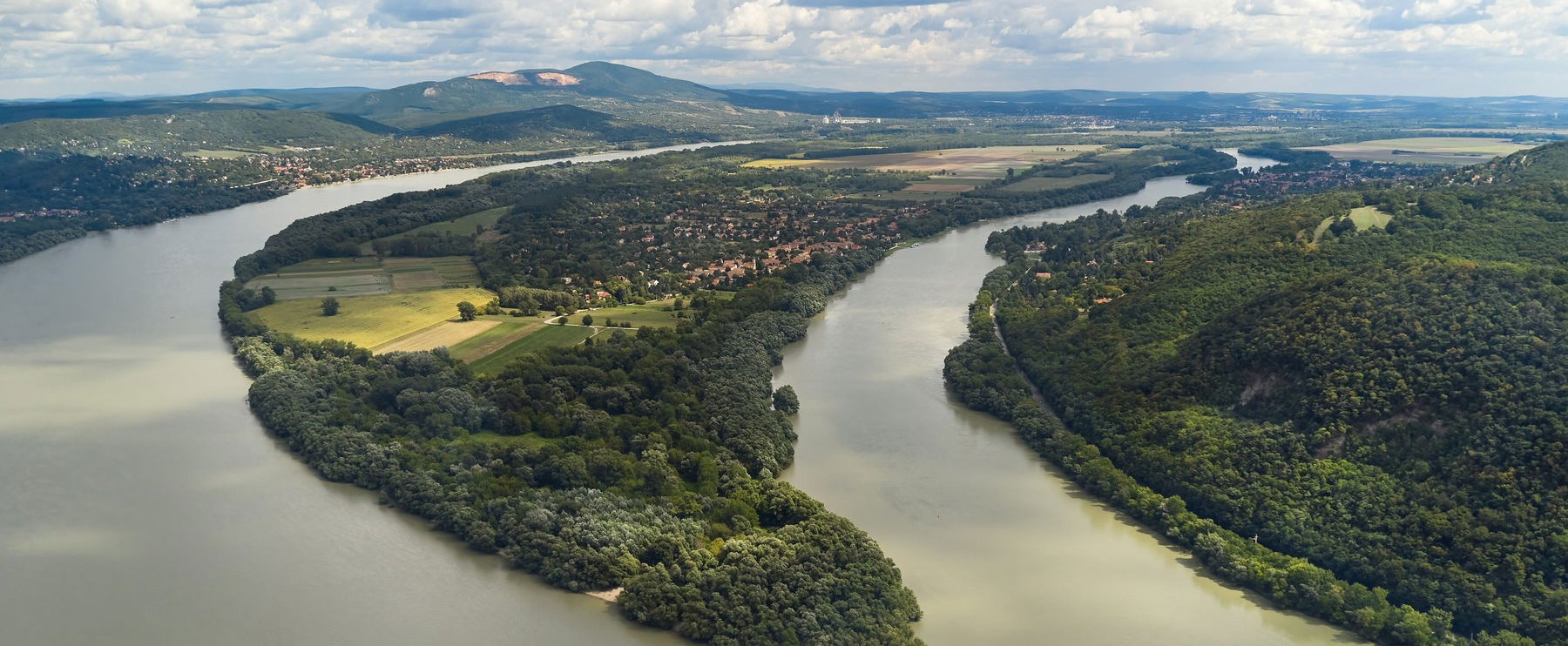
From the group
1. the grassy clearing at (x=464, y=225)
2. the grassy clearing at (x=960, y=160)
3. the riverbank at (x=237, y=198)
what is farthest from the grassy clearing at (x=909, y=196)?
the riverbank at (x=237, y=198)

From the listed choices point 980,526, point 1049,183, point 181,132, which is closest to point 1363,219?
point 980,526

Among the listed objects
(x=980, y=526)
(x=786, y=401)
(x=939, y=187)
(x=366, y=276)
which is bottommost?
(x=980, y=526)

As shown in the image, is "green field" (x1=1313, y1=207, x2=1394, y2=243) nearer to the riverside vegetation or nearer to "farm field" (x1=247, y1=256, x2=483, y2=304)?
the riverside vegetation

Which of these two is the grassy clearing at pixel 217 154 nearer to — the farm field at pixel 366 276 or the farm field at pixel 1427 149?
the farm field at pixel 366 276

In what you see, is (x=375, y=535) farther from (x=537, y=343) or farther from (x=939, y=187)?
(x=939, y=187)

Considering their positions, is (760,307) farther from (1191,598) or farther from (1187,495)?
(1191,598)
